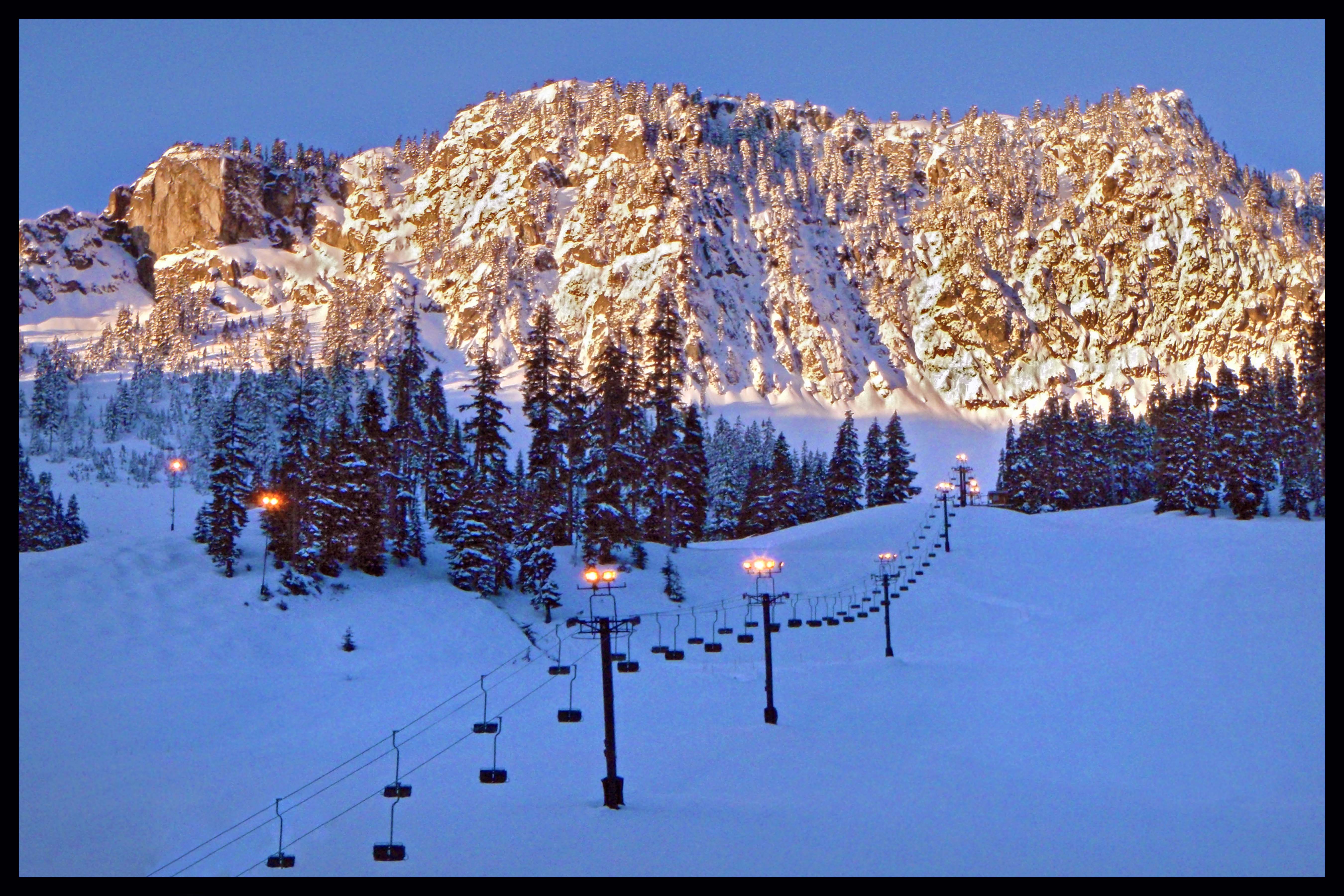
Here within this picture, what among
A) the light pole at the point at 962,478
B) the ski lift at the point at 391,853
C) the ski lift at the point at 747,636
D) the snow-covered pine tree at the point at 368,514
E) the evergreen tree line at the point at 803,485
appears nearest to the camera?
the ski lift at the point at 391,853

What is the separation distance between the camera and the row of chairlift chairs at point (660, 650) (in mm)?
22641

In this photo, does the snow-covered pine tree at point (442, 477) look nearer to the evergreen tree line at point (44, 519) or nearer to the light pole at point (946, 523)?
the evergreen tree line at point (44, 519)

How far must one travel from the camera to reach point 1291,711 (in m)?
28.9

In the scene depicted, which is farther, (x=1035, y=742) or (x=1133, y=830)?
(x=1035, y=742)

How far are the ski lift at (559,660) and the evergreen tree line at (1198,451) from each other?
1916 cm

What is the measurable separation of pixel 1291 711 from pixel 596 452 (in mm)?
41430

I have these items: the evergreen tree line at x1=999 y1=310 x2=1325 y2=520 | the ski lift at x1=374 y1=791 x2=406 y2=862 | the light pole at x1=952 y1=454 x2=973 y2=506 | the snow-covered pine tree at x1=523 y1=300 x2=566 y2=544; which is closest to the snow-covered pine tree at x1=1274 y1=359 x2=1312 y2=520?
the evergreen tree line at x1=999 y1=310 x2=1325 y2=520

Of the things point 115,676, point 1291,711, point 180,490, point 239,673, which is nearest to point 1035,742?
point 1291,711

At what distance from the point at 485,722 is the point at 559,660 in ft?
15.8

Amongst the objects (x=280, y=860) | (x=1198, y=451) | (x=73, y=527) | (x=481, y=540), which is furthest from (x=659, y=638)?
(x=73, y=527)

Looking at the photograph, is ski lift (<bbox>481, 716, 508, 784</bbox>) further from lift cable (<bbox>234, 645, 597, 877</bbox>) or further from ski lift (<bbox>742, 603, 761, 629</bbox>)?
ski lift (<bbox>742, 603, 761, 629</bbox>)

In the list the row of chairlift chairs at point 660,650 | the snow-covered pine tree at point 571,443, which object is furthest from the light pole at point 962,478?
→ the snow-covered pine tree at point 571,443

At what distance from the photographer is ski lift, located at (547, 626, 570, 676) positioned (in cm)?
3018
